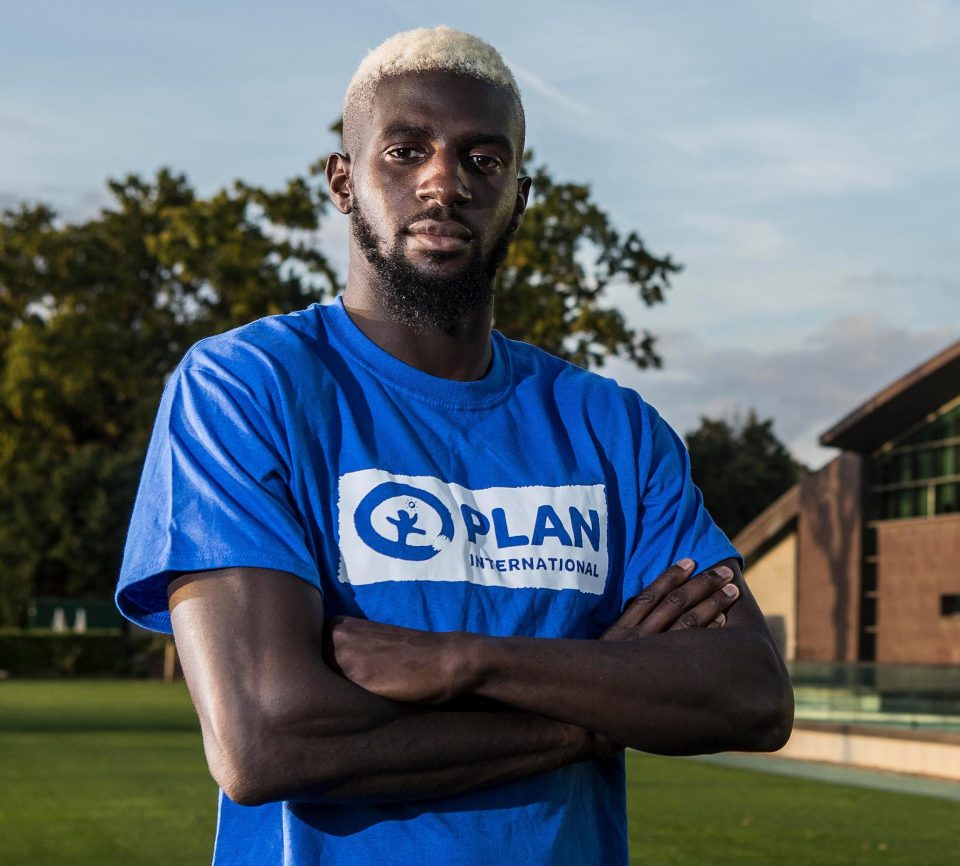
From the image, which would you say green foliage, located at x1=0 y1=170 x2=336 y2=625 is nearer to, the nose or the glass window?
the glass window

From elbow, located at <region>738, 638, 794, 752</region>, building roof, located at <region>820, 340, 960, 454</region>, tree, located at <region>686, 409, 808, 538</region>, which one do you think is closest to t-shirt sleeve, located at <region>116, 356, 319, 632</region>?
elbow, located at <region>738, 638, 794, 752</region>

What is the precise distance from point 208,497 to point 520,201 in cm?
82

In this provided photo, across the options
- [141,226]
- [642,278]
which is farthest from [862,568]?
[141,226]

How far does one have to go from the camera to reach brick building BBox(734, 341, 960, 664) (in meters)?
40.4

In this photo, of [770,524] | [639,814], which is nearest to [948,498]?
[770,524]

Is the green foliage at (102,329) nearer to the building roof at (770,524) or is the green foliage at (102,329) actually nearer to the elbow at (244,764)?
the building roof at (770,524)

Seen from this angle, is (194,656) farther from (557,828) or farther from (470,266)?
(470,266)

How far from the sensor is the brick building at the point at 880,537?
133 ft

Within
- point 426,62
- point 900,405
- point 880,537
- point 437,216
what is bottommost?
point 437,216

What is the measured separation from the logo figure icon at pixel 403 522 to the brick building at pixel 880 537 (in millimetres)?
37686

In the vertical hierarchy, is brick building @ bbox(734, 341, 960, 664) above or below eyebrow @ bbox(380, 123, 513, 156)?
above

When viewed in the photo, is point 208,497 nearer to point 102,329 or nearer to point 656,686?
point 656,686

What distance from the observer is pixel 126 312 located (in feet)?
177

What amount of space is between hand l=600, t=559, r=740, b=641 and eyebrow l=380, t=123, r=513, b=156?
78cm
